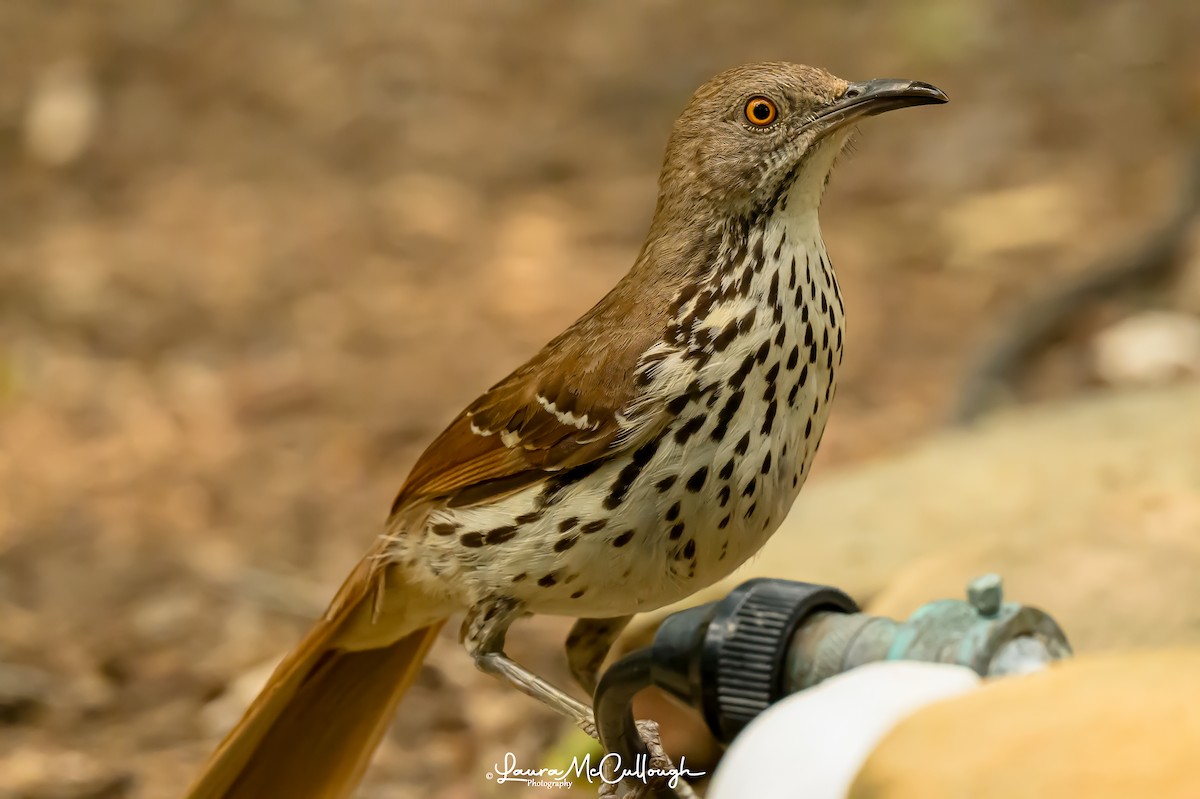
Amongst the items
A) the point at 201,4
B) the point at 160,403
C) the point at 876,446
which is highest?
the point at 201,4

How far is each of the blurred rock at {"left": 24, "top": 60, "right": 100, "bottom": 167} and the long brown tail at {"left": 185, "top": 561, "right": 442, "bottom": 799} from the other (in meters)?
5.73

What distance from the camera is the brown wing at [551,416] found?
238 cm

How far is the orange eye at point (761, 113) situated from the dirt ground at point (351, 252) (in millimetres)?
1940

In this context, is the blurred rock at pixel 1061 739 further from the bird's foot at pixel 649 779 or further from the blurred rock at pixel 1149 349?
the blurred rock at pixel 1149 349

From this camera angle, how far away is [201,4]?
9297 mm

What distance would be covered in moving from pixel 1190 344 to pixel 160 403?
3.97 meters

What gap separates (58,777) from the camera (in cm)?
384

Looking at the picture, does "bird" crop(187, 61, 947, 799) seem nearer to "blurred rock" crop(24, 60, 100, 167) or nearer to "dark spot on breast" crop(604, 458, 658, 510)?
"dark spot on breast" crop(604, 458, 658, 510)

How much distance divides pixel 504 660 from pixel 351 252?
497 cm

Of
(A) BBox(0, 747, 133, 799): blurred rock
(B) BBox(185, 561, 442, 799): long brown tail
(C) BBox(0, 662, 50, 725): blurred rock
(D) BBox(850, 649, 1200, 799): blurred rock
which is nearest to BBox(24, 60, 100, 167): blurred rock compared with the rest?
(C) BBox(0, 662, 50, 725): blurred rock

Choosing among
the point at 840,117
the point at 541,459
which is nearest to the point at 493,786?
the point at 541,459

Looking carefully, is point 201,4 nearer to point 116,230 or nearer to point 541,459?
point 116,230

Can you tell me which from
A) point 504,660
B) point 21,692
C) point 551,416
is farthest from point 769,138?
point 21,692

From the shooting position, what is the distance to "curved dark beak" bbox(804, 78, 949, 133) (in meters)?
2.32
